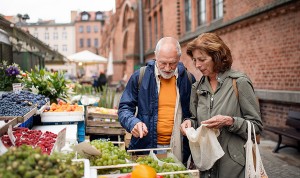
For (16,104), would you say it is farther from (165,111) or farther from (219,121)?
(219,121)

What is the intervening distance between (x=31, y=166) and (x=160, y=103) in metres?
1.74

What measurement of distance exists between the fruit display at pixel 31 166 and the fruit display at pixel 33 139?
36.1 inches

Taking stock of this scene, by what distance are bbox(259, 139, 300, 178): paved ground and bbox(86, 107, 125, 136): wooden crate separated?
2.82 m

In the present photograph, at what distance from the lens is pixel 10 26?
263 inches

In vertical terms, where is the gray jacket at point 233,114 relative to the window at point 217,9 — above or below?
below

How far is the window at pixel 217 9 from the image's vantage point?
12352mm

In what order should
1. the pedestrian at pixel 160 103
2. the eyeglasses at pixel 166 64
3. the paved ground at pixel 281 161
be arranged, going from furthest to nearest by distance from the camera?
1. the paved ground at pixel 281 161
2. the pedestrian at pixel 160 103
3. the eyeglasses at pixel 166 64

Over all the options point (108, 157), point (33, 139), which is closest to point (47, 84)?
point (33, 139)

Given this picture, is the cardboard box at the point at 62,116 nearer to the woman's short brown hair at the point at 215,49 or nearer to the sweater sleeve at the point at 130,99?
the sweater sleeve at the point at 130,99

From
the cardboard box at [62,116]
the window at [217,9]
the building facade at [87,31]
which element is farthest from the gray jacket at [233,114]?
the building facade at [87,31]

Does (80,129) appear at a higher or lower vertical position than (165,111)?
lower

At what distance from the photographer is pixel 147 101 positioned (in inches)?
129

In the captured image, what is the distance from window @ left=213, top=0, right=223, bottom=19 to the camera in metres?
12.4

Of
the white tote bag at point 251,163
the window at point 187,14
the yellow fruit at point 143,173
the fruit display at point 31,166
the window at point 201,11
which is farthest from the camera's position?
the window at point 187,14
